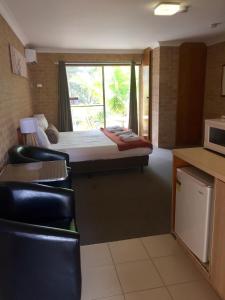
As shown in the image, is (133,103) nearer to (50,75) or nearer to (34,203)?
(50,75)

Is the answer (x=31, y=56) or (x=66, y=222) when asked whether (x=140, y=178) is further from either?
(x=31, y=56)

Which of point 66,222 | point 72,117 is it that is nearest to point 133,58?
point 72,117

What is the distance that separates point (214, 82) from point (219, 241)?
15.1 feet

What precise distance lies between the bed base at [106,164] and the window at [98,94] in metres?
2.82

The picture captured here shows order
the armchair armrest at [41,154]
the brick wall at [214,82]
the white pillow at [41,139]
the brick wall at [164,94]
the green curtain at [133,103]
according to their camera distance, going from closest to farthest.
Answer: the armchair armrest at [41,154] < the white pillow at [41,139] < the brick wall at [214,82] < the brick wall at [164,94] < the green curtain at [133,103]

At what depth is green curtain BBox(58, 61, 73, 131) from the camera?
596 cm

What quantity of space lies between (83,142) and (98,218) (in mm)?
1784

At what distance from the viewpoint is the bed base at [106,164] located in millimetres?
3891

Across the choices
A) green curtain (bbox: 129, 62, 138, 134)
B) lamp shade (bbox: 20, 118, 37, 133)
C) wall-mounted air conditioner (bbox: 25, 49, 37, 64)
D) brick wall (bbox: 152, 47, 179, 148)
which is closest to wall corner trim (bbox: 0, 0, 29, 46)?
wall-mounted air conditioner (bbox: 25, 49, 37, 64)

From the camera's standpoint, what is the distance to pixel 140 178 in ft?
12.6

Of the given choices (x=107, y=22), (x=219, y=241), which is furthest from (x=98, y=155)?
(x=219, y=241)

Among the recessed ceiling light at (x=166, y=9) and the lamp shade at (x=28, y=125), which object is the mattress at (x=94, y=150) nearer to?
the lamp shade at (x=28, y=125)

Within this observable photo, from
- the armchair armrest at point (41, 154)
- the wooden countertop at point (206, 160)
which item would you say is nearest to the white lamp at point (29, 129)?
the armchair armrest at point (41, 154)

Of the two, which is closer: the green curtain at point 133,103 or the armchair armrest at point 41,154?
the armchair armrest at point 41,154
